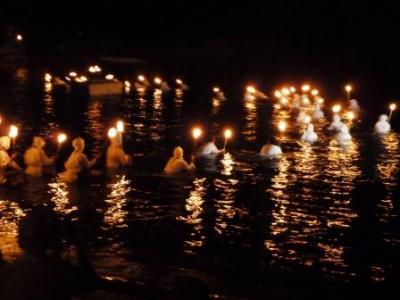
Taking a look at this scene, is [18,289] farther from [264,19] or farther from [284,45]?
[264,19]

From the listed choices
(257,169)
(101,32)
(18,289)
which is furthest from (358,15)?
(18,289)

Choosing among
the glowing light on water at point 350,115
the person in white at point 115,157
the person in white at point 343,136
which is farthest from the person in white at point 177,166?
the glowing light on water at point 350,115

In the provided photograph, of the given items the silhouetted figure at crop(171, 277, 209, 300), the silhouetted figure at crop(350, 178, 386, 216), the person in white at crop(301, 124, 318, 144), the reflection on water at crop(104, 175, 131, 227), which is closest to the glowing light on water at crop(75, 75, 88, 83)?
the person in white at crop(301, 124, 318, 144)

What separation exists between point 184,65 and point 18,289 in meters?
47.7

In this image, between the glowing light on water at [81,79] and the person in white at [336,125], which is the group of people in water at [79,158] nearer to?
the person in white at [336,125]

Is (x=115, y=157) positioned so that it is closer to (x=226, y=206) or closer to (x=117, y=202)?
(x=117, y=202)

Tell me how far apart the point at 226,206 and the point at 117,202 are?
7.07ft

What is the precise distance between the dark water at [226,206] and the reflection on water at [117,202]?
0.02m

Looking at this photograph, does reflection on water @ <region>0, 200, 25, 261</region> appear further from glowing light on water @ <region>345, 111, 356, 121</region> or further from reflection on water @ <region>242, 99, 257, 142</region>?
glowing light on water @ <region>345, 111, 356, 121</region>

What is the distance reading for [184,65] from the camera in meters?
52.5

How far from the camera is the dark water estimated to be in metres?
11.5

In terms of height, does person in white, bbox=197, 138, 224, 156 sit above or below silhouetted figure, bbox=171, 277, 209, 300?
above

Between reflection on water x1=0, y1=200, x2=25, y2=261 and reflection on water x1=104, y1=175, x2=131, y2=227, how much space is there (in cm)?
161

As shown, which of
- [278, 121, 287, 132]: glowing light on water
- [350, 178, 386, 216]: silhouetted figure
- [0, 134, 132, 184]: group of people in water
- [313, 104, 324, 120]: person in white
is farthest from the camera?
[313, 104, 324, 120]: person in white
